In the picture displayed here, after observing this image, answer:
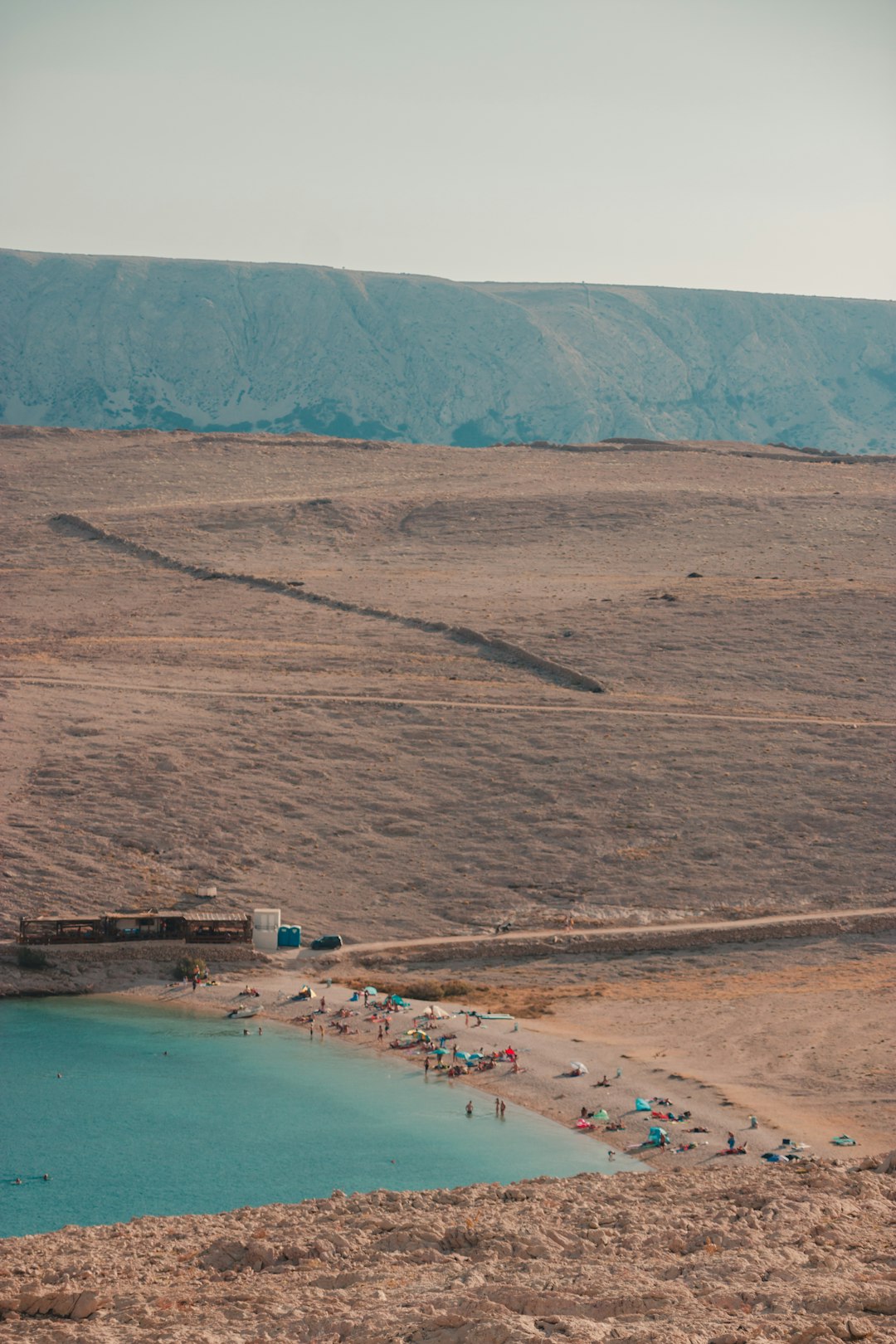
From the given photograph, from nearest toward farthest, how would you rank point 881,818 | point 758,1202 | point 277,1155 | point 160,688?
point 758,1202
point 277,1155
point 881,818
point 160,688

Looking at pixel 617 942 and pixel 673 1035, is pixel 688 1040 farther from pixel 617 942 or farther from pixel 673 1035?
pixel 617 942

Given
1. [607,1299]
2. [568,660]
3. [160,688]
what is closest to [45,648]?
[160,688]

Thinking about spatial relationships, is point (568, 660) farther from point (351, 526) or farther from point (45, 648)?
point (351, 526)

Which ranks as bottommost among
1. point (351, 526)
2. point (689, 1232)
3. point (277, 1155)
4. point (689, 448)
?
point (277, 1155)

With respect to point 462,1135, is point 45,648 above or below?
above

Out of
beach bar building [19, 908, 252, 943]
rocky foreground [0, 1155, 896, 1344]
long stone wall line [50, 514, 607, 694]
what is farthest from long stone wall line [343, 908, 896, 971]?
rocky foreground [0, 1155, 896, 1344]

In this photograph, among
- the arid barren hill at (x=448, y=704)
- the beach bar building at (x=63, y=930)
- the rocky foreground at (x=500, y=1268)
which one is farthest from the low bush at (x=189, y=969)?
the rocky foreground at (x=500, y=1268)

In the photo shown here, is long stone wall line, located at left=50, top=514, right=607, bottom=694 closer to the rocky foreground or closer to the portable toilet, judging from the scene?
the portable toilet
